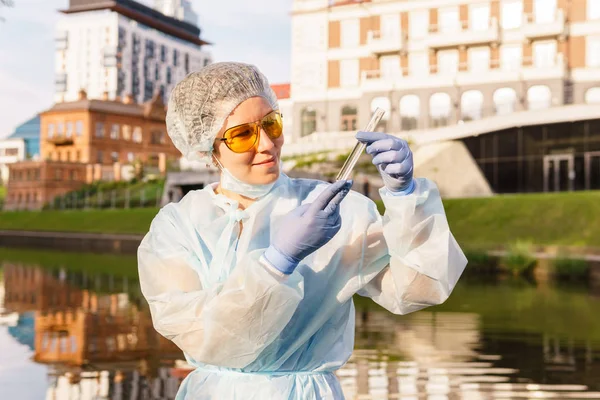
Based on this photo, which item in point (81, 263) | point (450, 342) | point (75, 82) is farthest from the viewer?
point (75, 82)

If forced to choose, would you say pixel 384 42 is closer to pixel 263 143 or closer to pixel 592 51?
pixel 592 51

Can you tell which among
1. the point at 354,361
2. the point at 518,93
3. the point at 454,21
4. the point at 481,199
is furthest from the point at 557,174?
the point at 354,361

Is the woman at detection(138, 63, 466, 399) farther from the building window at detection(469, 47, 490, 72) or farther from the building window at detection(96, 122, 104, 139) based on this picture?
the building window at detection(96, 122, 104, 139)

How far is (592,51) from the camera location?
43.9 m

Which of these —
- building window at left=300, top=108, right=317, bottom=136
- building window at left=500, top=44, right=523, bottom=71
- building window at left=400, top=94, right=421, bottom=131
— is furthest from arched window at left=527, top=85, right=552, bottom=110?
building window at left=300, top=108, right=317, bottom=136

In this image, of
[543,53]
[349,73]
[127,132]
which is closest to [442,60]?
[543,53]

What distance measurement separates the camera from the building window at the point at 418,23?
47344mm

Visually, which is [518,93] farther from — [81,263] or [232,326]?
[232,326]

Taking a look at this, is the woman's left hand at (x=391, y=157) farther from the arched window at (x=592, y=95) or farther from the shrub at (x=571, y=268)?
the arched window at (x=592, y=95)

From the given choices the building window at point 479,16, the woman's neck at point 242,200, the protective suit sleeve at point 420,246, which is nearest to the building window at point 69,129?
the building window at point 479,16

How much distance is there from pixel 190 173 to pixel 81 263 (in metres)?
16.2

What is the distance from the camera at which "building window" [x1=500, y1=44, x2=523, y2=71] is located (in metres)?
43.5

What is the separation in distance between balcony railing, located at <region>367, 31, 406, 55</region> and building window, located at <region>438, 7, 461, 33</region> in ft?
7.48

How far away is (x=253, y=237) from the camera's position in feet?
7.79
